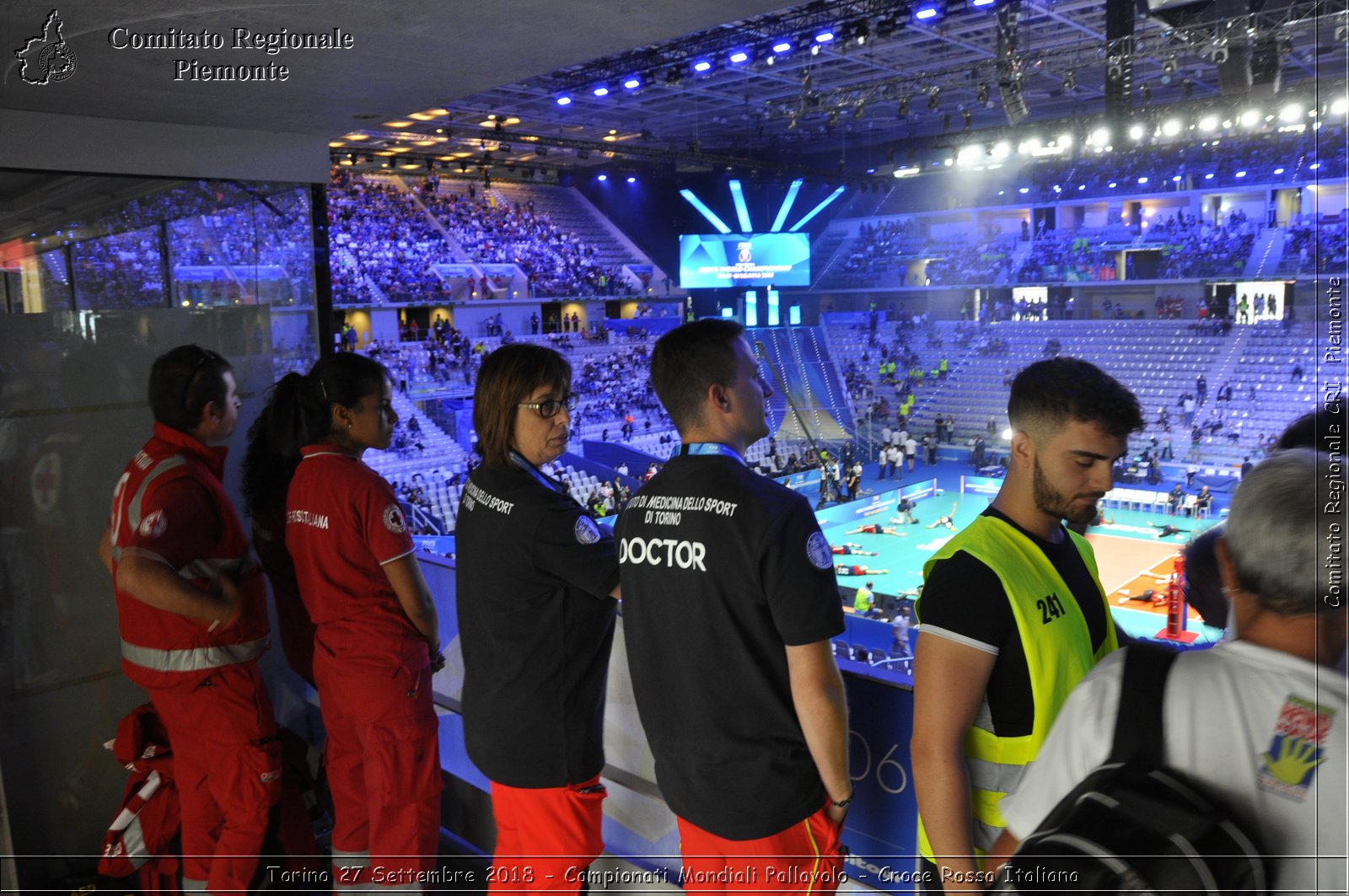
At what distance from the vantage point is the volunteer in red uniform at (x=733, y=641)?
49.3 inches

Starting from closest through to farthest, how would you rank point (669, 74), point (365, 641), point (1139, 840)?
point (1139, 840) → point (365, 641) → point (669, 74)

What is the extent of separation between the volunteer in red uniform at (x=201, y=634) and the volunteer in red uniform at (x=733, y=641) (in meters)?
1.20

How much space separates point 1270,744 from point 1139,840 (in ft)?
0.56

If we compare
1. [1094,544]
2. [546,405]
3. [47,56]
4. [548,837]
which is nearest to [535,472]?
[546,405]

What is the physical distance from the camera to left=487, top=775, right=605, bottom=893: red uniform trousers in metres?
1.65

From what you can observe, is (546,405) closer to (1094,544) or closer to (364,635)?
(364,635)

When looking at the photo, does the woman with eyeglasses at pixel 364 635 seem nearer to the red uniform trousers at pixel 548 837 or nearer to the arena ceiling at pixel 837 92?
the red uniform trousers at pixel 548 837

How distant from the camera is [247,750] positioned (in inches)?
83.4

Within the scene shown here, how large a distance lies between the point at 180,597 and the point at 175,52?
117cm

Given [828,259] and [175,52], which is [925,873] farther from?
[828,259]

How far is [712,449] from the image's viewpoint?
53.7 inches

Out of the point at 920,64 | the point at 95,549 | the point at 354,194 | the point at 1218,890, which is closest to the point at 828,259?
the point at 920,64

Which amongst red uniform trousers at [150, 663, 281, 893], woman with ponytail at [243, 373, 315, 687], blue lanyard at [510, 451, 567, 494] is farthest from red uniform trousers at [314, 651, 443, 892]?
blue lanyard at [510, 451, 567, 494]

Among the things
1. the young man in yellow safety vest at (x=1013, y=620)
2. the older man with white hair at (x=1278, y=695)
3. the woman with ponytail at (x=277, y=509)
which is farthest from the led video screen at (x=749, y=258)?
the older man with white hair at (x=1278, y=695)
